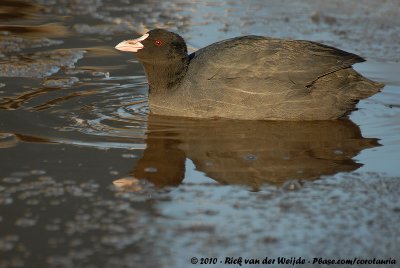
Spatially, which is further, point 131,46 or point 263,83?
point 131,46

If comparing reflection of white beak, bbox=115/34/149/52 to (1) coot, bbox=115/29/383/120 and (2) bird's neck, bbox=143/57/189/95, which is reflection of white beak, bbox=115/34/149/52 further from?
(2) bird's neck, bbox=143/57/189/95

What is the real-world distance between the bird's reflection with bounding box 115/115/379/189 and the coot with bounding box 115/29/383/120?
97mm

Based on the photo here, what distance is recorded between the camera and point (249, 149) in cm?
591

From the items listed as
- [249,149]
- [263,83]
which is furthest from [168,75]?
[249,149]

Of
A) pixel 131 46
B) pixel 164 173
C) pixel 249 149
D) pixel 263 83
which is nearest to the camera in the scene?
pixel 164 173

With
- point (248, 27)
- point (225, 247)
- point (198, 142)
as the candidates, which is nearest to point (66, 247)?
point (225, 247)

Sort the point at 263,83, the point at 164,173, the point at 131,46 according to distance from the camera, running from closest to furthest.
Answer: the point at 164,173 → the point at 263,83 → the point at 131,46

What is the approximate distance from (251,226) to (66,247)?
100 centimetres

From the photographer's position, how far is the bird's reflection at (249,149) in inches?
211

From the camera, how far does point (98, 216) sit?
4633 millimetres

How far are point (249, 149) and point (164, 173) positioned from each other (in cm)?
79

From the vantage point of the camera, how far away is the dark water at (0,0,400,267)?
169 inches

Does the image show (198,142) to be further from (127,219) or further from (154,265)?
(154,265)

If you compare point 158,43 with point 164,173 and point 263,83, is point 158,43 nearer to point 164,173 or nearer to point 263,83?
point 263,83
